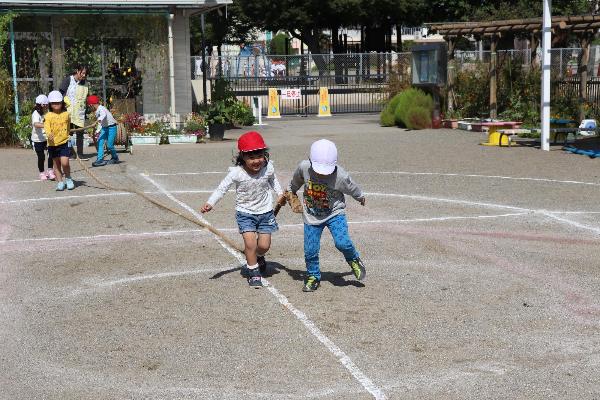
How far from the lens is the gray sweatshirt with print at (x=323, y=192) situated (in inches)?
312

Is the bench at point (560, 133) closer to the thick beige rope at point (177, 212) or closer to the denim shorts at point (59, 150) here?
the thick beige rope at point (177, 212)

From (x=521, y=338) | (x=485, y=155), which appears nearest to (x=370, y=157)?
(x=485, y=155)

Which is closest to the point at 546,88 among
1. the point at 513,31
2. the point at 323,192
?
the point at 513,31

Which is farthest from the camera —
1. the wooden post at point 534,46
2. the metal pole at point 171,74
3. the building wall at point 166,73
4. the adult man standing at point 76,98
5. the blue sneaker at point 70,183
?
the wooden post at point 534,46

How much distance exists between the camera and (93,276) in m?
8.83

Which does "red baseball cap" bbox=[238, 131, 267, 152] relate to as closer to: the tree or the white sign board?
the white sign board

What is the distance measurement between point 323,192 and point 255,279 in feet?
3.34

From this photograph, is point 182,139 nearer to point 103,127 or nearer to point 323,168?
point 103,127

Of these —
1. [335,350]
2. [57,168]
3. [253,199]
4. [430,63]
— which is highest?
[430,63]

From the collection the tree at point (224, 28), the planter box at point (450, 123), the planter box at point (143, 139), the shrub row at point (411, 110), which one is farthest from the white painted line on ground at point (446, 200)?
the tree at point (224, 28)

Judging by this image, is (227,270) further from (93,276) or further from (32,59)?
(32,59)

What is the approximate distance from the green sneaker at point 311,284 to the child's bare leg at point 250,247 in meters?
0.53

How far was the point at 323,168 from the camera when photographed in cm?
774

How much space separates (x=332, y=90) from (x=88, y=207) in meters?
28.8
